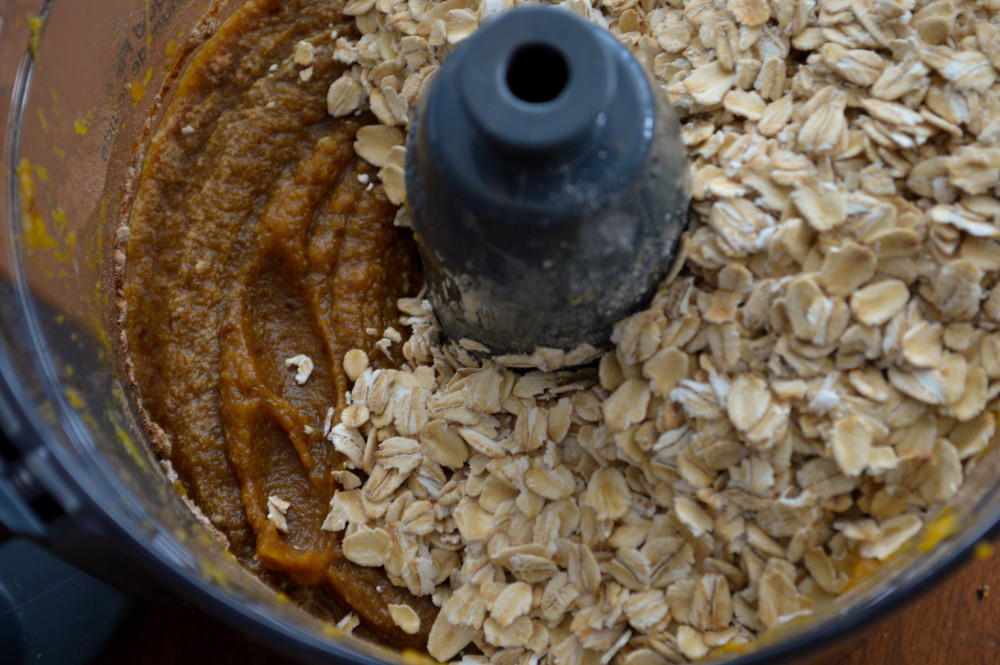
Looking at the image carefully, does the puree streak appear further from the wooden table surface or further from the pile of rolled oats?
the wooden table surface

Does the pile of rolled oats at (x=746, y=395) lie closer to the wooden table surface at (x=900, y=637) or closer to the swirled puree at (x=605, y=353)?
the swirled puree at (x=605, y=353)

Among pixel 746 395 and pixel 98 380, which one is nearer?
pixel 746 395

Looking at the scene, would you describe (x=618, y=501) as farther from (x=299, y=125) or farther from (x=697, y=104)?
(x=299, y=125)

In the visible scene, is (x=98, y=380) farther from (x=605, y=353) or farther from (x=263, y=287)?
(x=605, y=353)

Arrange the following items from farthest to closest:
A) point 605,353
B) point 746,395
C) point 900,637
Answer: point 900,637
point 605,353
point 746,395

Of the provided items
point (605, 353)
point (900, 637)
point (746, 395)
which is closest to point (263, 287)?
point (605, 353)

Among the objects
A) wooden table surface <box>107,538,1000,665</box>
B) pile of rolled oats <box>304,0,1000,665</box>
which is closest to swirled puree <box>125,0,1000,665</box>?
pile of rolled oats <box>304,0,1000,665</box>

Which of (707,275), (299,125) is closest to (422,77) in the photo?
(299,125)
